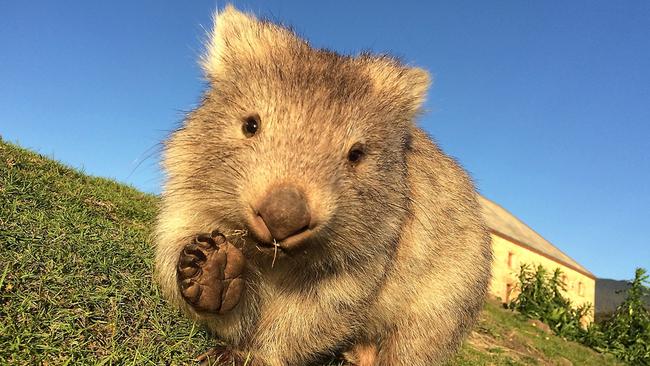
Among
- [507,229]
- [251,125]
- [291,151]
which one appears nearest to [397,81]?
[251,125]

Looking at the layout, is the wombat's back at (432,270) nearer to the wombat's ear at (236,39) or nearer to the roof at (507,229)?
the wombat's ear at (236,39)

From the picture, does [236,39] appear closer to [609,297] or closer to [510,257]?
[510,257]

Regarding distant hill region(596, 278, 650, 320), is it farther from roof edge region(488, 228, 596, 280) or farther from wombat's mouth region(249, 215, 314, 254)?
wombat's mouth region(249, 215, 314, 254)

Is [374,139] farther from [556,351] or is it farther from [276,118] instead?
[556,351]

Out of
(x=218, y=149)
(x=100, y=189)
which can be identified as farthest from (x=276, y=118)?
(x=100, y=189)

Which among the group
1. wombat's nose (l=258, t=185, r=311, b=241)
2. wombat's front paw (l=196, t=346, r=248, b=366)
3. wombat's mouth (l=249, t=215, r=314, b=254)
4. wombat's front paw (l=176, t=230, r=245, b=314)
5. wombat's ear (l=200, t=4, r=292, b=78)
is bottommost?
wombat's front paw (l=196, t=346, r=248, b=366)

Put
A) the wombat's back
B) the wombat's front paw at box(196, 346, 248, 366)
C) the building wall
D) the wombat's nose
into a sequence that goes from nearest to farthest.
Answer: the wombat's nose
the wombat's front paw at box(196, 346, 248, 366)
the wombat's back
the building wall

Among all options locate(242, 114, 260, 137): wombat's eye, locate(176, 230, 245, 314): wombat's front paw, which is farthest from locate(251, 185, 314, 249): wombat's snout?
locate(242, 114, 260, 137): wombat's eye
